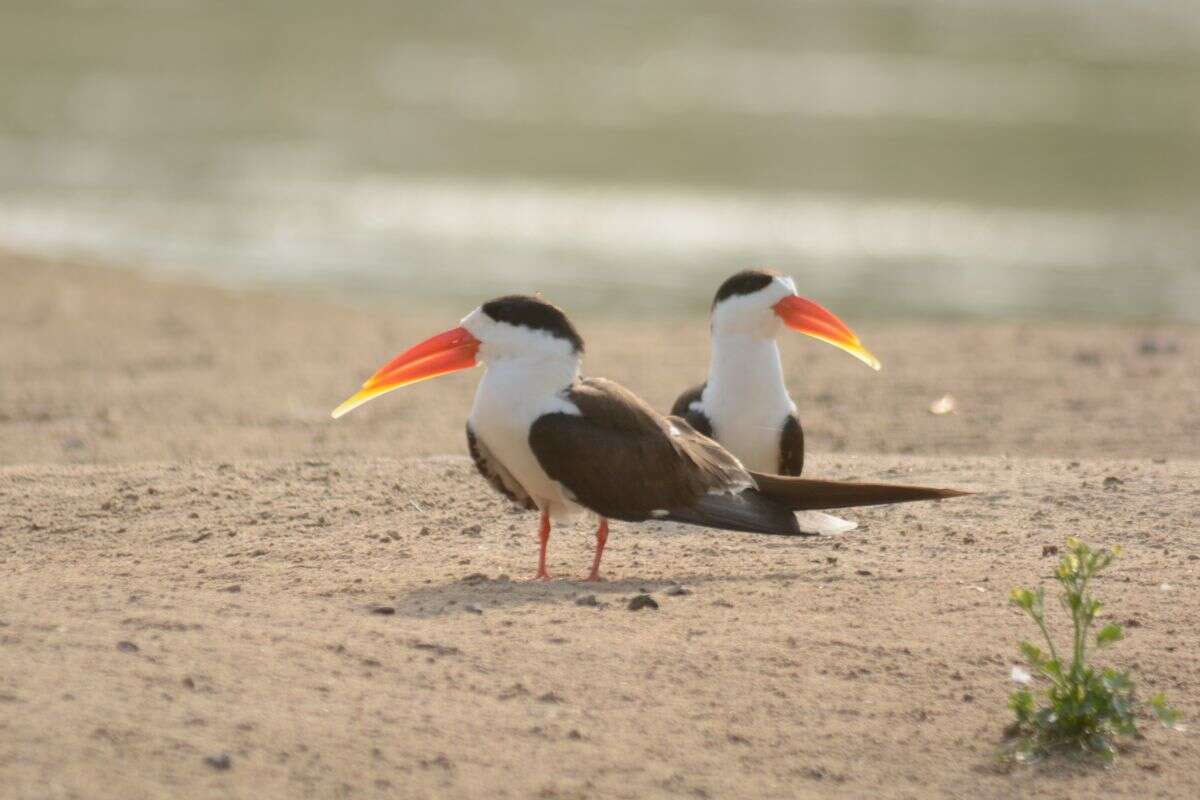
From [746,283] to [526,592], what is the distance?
2.25m

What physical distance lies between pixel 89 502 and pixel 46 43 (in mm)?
25936

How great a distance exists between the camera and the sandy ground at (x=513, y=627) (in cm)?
505

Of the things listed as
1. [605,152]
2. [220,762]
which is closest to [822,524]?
[220,762]

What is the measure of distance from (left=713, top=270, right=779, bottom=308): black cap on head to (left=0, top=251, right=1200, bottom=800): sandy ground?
1.01 m

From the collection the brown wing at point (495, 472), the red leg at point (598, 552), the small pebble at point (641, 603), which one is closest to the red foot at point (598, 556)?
the red leg at point (598, 552)

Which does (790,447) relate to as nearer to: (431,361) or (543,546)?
(543,546)

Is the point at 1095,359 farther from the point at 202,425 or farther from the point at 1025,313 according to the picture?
the point at 202,425

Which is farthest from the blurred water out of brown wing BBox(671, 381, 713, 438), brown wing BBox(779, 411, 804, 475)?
brown wing BBox(779, 411, 804, 475)

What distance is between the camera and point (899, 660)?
591 centimetres

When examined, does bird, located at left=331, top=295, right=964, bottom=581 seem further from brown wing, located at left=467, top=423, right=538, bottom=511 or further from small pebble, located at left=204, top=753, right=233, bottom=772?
small pebble, located at left=204, top=753, right=233, bottom=772

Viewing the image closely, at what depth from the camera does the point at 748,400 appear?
8.07 m

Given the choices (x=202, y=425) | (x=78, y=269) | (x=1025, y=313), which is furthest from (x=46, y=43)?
(x=202, y=425)

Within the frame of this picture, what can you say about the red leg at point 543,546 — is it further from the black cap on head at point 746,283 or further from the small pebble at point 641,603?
the black cap on head at point 746,283

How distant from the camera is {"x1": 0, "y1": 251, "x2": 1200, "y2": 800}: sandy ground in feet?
16.6
